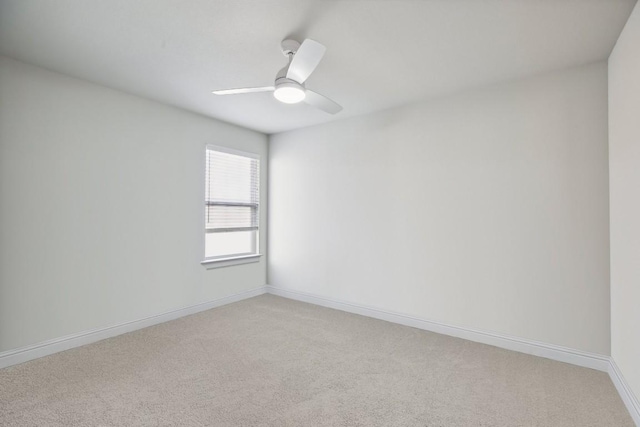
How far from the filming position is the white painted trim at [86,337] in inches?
98.0

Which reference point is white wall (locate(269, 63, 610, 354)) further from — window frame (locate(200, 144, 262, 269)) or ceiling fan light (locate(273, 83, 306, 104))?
ceiling fan light (locate(273, 83, 306, 104))

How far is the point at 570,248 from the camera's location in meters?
2.57

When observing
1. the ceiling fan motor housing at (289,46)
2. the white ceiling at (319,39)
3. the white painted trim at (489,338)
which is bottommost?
the white painted trim at (489,338)

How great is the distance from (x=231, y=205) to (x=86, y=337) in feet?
7.02

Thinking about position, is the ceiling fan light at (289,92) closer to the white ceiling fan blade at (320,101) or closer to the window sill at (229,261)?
the white ceiling fan blade at (320,101)

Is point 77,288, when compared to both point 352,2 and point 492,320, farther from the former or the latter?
point 492,320

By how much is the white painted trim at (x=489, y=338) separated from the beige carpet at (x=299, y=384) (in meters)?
0.09

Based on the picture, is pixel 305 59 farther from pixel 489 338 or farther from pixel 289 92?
pixel 489 338

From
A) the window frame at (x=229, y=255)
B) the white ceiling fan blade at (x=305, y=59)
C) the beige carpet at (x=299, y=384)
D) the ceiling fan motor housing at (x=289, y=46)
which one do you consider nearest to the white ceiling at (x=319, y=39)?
the ceiling fan motor housing at (x=289, y=46)

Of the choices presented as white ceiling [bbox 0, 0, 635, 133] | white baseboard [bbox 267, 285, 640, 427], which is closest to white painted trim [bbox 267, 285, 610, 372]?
white baseboard [bbox 267, 285, 640, 427]

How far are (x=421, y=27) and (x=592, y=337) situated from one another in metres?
2.73

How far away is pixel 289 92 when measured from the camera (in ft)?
7.42

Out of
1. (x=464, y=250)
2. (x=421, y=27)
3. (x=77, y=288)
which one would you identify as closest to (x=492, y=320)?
(x=464, y=250)

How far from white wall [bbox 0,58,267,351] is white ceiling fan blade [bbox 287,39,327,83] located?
208 cm
